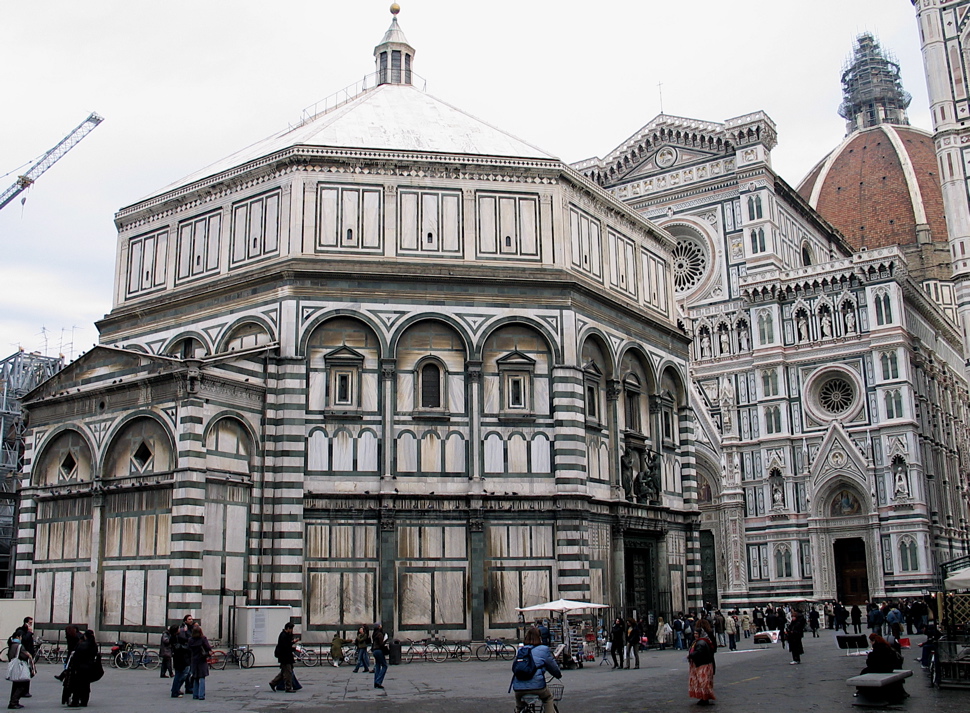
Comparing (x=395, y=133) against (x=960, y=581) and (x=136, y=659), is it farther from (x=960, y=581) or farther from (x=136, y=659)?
(x=960, y=581)

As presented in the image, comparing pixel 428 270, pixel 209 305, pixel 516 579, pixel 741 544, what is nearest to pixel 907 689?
pixel 516 579

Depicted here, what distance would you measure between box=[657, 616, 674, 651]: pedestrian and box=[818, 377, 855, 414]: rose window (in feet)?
90.5

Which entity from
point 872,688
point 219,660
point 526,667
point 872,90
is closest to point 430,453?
point 219,660

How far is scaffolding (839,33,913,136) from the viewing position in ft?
395

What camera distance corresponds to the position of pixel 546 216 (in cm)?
3244

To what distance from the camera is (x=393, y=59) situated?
41562 millimetres

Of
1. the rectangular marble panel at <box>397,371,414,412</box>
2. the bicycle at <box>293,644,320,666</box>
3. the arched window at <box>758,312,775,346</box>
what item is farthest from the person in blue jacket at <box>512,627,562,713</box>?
the arched window at <box>758,312,775,346</box>

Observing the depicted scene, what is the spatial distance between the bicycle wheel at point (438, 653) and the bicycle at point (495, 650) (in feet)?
2.97

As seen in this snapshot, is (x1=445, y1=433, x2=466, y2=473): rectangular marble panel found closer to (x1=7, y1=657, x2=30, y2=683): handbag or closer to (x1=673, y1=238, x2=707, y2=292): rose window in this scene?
(x1=7, y1=657, x2=30, y2=683): handbag


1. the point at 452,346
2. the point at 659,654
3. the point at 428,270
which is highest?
→ the point at 428,270

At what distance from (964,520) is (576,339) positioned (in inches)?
1676

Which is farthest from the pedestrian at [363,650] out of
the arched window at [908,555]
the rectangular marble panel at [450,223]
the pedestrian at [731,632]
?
the arched window at [908,555]

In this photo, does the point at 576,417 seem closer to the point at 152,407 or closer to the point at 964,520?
the point at 152,407

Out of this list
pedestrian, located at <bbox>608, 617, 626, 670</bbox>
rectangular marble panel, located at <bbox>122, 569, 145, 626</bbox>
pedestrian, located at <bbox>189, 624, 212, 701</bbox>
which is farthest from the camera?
rectangular marble panel, located at <bbox>122, 569, 145, 626</bbox>
